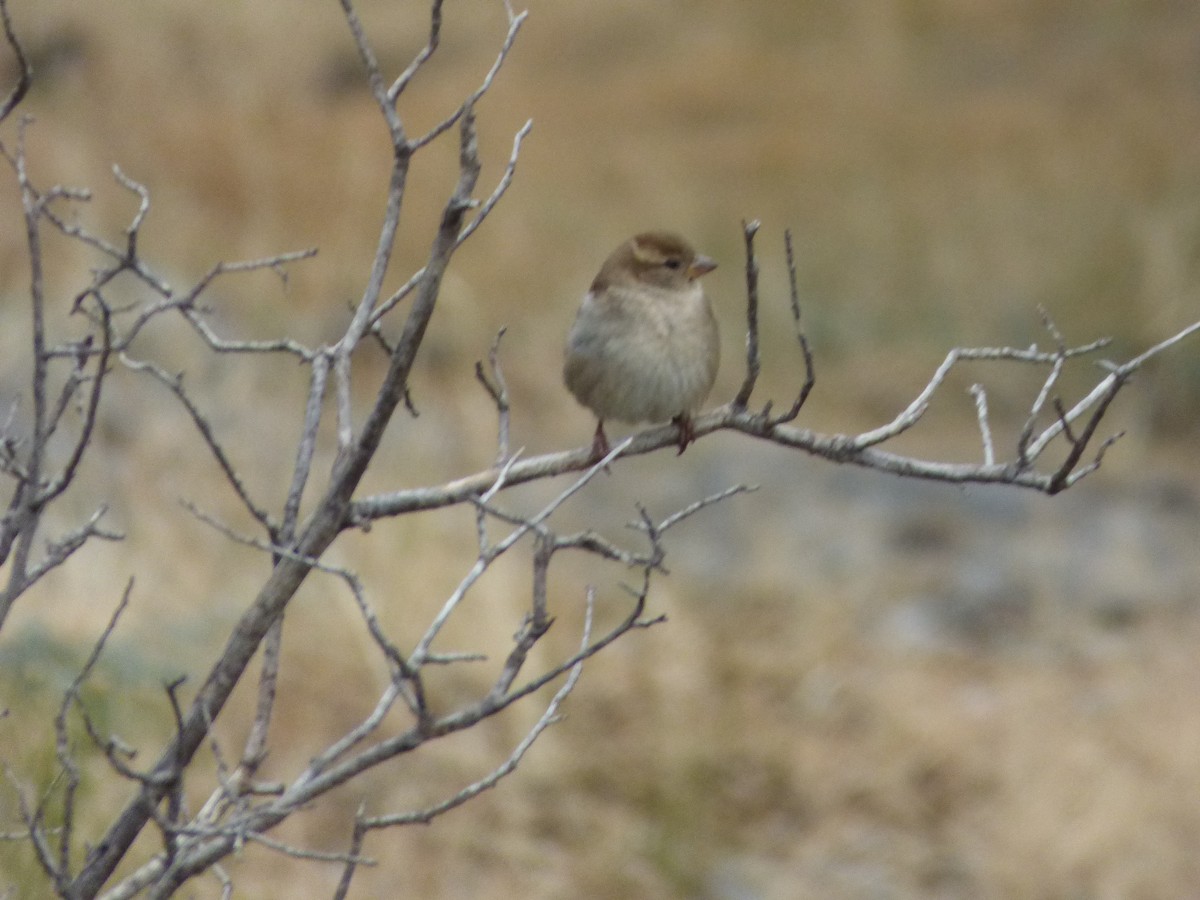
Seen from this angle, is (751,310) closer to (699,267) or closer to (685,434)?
(685,434)

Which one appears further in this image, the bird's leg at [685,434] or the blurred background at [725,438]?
the blurred background at [725,438]

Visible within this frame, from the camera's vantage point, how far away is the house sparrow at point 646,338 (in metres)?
3.03

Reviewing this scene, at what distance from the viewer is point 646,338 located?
3.05 m

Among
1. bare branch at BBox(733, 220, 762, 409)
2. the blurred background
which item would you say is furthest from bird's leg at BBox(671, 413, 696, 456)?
the blurred background

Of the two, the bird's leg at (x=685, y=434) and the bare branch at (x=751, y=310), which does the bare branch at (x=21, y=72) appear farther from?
the bird's leg at (x=685, y=434)

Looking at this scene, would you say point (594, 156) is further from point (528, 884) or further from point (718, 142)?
point (528, 884)

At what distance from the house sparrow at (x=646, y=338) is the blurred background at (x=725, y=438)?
0.61 meters

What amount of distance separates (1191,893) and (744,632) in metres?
1.98

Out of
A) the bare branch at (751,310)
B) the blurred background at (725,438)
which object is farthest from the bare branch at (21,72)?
the blurred background at (725,438)

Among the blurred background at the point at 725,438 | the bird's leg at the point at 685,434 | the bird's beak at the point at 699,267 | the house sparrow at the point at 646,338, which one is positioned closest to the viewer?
the bird's leg at the point at 685,434

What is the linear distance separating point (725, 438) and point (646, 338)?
5.01 meters

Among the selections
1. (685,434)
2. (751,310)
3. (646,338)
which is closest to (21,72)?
(751,310)

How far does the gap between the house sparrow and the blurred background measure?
24.0 inches

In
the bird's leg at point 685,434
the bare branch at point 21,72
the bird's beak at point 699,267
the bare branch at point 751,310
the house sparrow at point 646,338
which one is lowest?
the bare branch at point 751,310
